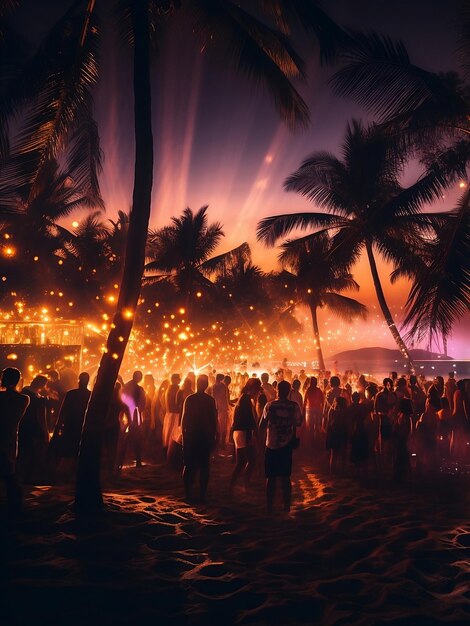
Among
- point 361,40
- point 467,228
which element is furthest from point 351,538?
point 361,40

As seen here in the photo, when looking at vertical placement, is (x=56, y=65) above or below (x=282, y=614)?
above

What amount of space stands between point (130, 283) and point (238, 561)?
411 cm

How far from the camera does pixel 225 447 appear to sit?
1214 centimetres

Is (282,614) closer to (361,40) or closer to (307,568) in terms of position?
(307,568)

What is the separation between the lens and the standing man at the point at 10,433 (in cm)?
543

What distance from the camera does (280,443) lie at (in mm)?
6539

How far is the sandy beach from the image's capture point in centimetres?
371

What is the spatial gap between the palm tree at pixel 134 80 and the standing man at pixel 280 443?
8.15 ft

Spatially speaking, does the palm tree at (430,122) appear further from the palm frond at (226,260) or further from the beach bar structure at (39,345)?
the palm frond at (226,260)

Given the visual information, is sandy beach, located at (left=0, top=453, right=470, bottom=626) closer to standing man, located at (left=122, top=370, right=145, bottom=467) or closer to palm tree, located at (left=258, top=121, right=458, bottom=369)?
standing man, located at (left=122, top=370, right=145, bottom=467)

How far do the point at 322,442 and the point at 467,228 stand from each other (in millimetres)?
6255

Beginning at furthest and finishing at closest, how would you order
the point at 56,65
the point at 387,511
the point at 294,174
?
the point at 294,174
the point at 56,65
the point at 387,511

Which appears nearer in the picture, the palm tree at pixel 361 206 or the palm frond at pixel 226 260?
the palm tree at pixel 361 206

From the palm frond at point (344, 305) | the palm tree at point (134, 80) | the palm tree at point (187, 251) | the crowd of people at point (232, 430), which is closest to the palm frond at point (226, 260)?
the palm tree at point (187, 251)
